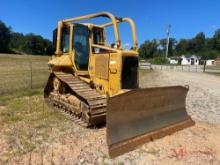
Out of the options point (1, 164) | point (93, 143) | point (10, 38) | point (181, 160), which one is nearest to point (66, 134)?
point (93, 143)

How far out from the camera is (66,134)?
683cm

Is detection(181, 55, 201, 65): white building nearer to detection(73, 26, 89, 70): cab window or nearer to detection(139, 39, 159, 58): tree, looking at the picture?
detection(139, 39, 159, 58): tree

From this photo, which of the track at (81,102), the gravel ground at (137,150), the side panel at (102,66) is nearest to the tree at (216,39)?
the track at (81,102)

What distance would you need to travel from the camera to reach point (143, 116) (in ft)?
22.4

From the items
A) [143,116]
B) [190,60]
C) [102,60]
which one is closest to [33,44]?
[190,60]

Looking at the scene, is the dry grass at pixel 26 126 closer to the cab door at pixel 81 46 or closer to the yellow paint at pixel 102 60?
the yellow paint at pixel 102 60

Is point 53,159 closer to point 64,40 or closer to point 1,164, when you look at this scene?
point 1,164

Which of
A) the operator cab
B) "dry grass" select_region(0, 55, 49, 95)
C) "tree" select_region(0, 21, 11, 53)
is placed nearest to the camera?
the operator cab

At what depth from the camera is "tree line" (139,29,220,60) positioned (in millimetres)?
114562

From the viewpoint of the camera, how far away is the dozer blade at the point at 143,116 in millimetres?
5953

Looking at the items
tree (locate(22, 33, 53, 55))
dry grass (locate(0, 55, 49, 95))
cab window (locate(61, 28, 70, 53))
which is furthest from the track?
tree (locate(22, 33, 53, 55))

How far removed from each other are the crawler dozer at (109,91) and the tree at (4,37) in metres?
87.7

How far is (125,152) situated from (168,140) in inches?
51.3

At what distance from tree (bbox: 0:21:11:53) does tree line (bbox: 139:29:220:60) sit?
156 feet
